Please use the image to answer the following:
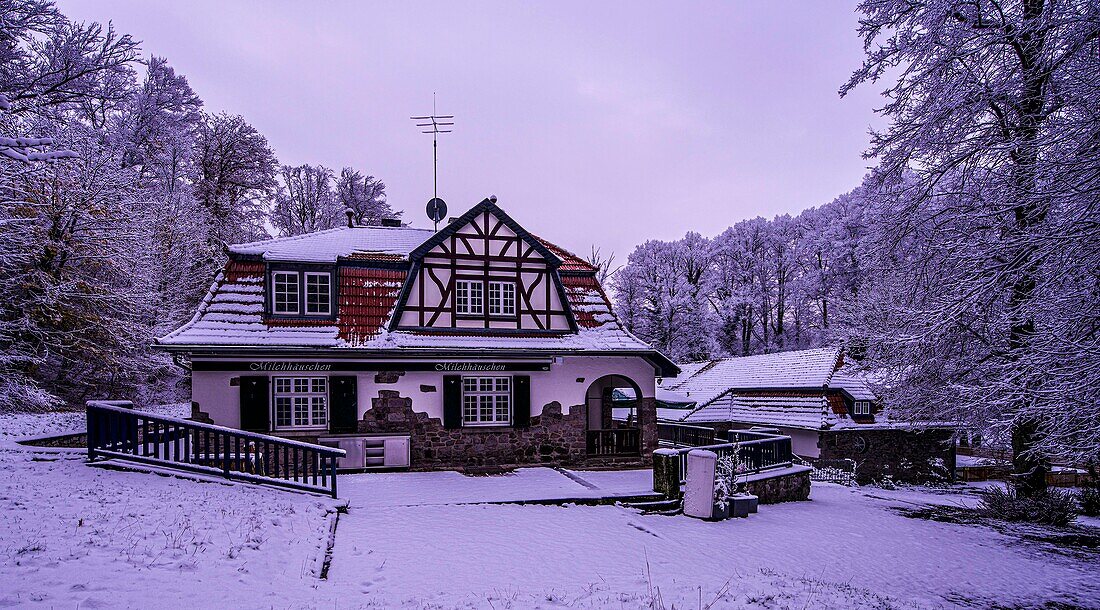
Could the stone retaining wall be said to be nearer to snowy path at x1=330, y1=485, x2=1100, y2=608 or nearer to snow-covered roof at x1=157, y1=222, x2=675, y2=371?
snow-covered roof at x1=157, y1=222, x2=675, y2=371

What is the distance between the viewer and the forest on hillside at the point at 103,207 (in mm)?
12492

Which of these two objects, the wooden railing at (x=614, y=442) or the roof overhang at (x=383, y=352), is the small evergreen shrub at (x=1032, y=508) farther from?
the wooden railing at (x=614, y=442)

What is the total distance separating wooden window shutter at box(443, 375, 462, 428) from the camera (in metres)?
15.9

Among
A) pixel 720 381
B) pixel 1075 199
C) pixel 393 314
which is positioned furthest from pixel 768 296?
pixel 1075 199

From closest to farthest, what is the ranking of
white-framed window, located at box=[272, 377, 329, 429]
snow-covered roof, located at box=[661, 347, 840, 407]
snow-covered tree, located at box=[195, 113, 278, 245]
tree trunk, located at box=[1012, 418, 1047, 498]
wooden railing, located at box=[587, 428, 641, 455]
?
tree trunk, located at box=[1012, 418, 1047, 498]
white-framed window, located at box=[272, 377, 329, 429]
wooden railing, located at box=[587, 428, 641, 455]
snow-covered roof, located at box=[661, 347, 840, 407]
snow-covered tree, located at box=[195, 113, 278, 245]

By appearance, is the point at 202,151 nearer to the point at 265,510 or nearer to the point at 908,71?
the point at 265,510

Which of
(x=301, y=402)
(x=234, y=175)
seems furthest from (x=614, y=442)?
(x=234, y=175)

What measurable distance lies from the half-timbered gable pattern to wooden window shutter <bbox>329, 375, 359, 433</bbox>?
198 centimetres

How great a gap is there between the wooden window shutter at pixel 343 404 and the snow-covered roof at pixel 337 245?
3.35m

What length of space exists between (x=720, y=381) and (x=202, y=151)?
111ft

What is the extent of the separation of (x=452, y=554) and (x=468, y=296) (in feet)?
31.5

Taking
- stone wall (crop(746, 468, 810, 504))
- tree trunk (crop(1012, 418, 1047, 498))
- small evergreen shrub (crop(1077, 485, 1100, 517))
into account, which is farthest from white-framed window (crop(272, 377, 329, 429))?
small evergreen shrub (crop(1077, 485, 1100, 517))

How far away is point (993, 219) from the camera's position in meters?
12.4

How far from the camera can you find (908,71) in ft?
43.8
